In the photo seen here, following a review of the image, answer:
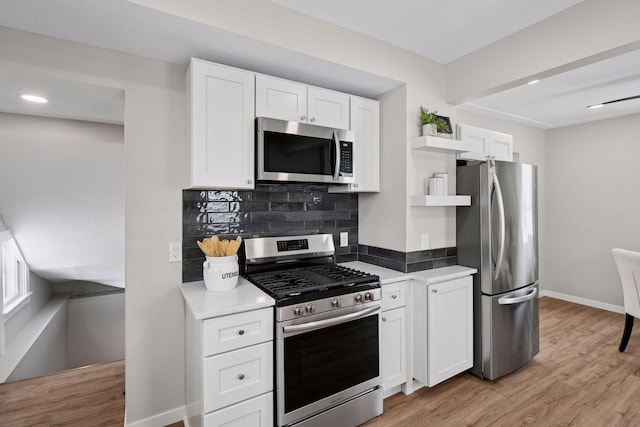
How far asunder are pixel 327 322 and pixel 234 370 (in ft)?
1.88

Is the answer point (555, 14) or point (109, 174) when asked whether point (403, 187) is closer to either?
point (555, 14)

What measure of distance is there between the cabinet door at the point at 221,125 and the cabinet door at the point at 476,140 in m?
2.13

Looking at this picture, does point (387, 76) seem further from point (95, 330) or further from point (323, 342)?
point (95, 330)

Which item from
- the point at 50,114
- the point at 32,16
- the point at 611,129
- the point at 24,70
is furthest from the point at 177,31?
the point at 611,129

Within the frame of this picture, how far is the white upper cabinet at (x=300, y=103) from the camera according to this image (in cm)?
216

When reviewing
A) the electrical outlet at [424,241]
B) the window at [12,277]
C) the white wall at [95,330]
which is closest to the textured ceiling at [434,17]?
the electrical outlet at [424,241]

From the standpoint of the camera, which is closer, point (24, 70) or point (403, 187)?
point (24, 70)

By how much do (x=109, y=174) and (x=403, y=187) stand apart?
2.49 m

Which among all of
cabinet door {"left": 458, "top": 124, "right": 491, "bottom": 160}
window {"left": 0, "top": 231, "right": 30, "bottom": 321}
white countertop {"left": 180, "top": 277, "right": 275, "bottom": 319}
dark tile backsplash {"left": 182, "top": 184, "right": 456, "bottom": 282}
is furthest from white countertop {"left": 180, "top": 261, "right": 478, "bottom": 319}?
window {"left": 0, "top": 231, "right": 30, "bottom": 321}

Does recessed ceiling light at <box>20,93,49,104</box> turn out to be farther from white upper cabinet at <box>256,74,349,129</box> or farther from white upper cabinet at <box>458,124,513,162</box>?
white upper cabinet at <box>458,124,513,162</box>

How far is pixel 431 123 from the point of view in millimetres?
2586

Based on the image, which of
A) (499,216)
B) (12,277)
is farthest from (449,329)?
(12,277)

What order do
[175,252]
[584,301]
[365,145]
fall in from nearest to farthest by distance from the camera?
[175,252] < [365,145] < [584,301]

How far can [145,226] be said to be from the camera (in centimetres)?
210
